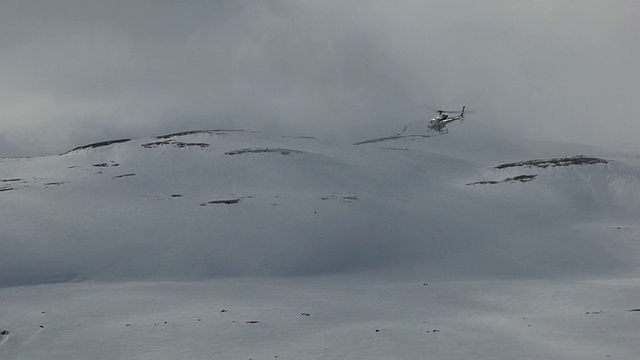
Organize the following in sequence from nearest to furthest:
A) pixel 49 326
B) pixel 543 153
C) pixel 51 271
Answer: pixel 49 326, pixel 51 271, pixel 543 153

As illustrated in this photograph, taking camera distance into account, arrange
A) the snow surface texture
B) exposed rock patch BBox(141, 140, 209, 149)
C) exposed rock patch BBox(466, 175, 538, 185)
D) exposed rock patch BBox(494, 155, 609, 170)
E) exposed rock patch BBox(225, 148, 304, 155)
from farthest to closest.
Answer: exposed rock patch BBox(141, 140, 209, 149) < exposed rock patch BBox(494, 155, 609, 170) < exposed rock patch BBox(225, 148, 304, 155) < exposed rock patch BBox(466, 175, 538, 185) < the snow surface texture

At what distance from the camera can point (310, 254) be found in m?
42.8

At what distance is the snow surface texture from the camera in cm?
2630

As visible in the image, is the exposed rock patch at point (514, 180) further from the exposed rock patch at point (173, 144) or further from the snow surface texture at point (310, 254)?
the exposed rock patch at point (173, 144)

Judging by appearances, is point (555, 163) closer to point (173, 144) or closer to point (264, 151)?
point (264, 151)

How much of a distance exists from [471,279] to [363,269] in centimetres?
655

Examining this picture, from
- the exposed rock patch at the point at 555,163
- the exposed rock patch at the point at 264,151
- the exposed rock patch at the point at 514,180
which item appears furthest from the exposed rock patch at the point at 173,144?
the exposed rock patch at the point at 555,163

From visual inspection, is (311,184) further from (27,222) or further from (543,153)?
(543,153)

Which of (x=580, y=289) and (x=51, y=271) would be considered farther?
(x=51, y=271)

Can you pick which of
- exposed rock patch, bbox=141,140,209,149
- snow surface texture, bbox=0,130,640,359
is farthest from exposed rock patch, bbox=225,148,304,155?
exposed rock patch, bbox=141,140,209,149

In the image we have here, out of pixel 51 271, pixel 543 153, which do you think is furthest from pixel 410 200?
pixel 543 153

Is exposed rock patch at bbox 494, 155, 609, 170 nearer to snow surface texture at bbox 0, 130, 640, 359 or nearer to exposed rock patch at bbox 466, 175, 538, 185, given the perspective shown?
snow surface texture at bbox 0, 130, 640, 359

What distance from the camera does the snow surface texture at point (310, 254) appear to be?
26297mm

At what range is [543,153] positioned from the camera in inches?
3984
